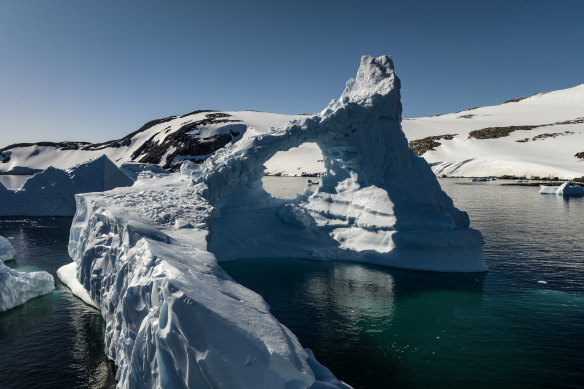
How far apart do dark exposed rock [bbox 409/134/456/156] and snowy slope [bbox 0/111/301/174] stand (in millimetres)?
34556

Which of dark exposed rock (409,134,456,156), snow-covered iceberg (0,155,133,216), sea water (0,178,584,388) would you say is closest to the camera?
sea water (0,178,584,388)

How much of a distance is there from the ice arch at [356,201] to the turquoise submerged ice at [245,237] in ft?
0.17

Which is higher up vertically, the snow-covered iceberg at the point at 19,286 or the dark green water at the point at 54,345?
the snow-covered iceberg at the point at 19,286

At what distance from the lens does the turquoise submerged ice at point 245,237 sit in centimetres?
532

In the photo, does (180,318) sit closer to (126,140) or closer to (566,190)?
(566,190)

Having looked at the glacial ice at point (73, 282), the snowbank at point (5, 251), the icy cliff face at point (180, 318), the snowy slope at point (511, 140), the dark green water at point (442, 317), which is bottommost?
the dark green water at point (442, 317)

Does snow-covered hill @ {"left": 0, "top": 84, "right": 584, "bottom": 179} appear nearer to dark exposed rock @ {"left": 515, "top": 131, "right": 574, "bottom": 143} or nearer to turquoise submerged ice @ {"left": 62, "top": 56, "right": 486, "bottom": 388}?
dark exposed rock @ {"left": 515, "top": 131, "right": 574, "bottom": 143}

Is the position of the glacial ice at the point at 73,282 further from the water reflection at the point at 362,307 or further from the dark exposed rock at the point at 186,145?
the dark exposed rock at the point at 186,145

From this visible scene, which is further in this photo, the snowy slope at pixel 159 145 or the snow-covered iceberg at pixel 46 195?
the snowy slope at pixel 159 145

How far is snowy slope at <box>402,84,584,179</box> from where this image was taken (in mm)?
61625

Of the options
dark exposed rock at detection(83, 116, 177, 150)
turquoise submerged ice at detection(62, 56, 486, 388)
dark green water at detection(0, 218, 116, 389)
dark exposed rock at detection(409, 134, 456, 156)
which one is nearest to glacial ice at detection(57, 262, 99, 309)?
dark green water at detection(0, 218, 116, 389)

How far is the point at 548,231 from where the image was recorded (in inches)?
900

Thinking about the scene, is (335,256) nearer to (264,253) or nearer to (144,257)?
(264,253)

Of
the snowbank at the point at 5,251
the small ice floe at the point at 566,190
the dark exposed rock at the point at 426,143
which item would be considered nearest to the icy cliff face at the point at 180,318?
the snowbank at the point at 5,251
